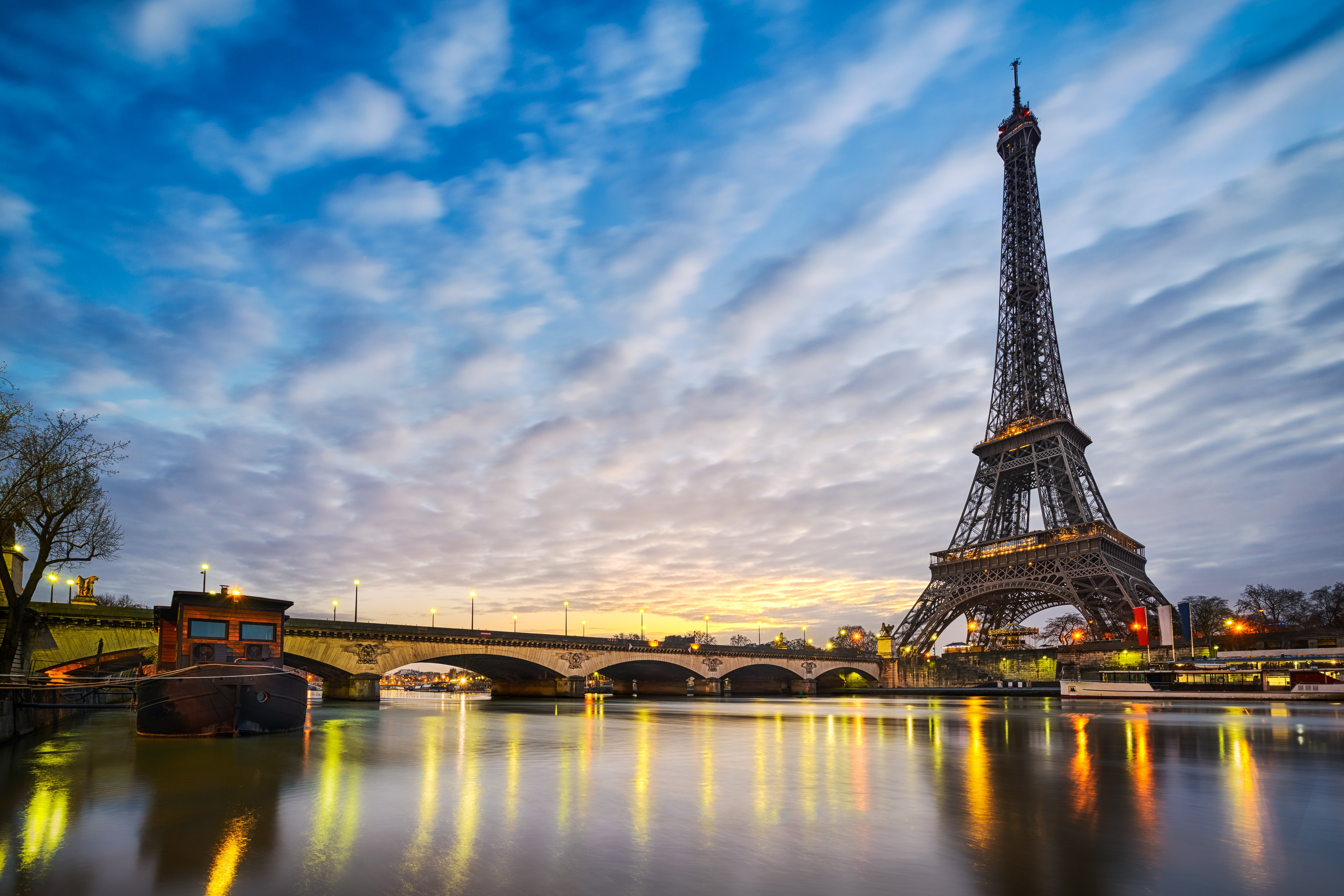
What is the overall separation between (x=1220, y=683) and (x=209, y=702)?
8985 centimetres

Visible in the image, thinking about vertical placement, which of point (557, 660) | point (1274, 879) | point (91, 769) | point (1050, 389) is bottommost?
point (557, 660)

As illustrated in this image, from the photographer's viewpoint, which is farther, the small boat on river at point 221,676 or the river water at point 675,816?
the small boat on river at point 221,676

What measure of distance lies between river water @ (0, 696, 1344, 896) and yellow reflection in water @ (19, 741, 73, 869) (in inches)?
3.1

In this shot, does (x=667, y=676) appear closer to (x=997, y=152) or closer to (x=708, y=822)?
(x=997, y=152)

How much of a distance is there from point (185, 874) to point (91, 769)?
57.2 feet

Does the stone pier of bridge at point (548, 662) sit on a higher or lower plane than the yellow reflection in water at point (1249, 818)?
lower

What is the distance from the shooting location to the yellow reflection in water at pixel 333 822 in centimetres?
1151

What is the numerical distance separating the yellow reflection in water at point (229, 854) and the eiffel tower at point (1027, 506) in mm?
93712

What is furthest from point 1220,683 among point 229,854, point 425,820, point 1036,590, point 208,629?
point 229,854

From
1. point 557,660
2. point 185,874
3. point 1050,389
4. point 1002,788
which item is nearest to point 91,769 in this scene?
point 185,874

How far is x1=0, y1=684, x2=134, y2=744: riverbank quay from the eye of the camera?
98.7 ft

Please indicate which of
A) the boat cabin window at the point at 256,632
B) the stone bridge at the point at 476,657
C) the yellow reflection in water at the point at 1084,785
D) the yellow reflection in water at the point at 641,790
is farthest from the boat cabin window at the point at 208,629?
the yellow reflection in water at the point at 1084,785

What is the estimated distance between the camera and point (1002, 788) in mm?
19422

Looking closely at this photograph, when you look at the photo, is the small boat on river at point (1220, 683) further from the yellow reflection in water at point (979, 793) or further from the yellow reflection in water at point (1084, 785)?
the yellow reflection in water at point (1084, 785)
